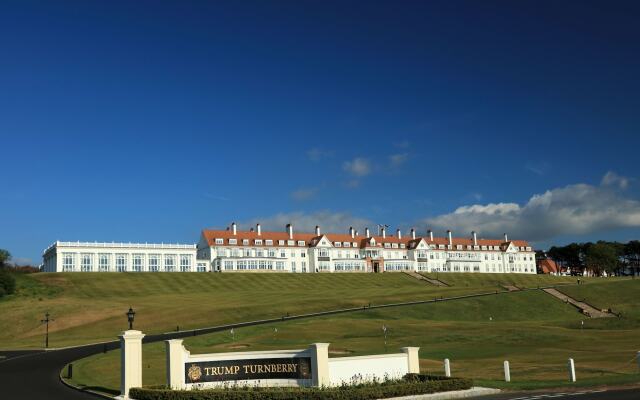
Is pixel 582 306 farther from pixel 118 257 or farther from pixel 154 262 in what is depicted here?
pixel 118 257

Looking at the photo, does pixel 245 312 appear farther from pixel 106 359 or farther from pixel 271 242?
pixel 271 242

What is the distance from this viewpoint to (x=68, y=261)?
132000 mm

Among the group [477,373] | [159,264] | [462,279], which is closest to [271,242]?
[159,264]

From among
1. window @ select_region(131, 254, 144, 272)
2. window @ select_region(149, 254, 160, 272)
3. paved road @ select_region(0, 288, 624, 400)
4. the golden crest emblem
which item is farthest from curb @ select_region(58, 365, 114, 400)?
window @ select_region(149, 254, 160, 272)

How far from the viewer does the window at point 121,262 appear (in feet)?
450

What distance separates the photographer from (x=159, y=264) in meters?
142

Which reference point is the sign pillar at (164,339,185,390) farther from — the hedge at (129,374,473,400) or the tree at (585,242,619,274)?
the tree at (585,242,619,274)

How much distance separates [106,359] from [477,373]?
27.0 metres

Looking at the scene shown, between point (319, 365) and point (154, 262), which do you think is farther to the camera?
point (154, 262)

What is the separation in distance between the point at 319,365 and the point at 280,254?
453 feet

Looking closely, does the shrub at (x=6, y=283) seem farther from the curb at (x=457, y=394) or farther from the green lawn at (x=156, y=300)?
the curb at (x=457, y=394)

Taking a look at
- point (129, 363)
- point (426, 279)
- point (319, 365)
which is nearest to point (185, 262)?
point (426, 279)

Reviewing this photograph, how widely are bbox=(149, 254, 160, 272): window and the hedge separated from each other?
4520 inches

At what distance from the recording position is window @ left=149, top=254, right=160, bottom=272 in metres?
141
